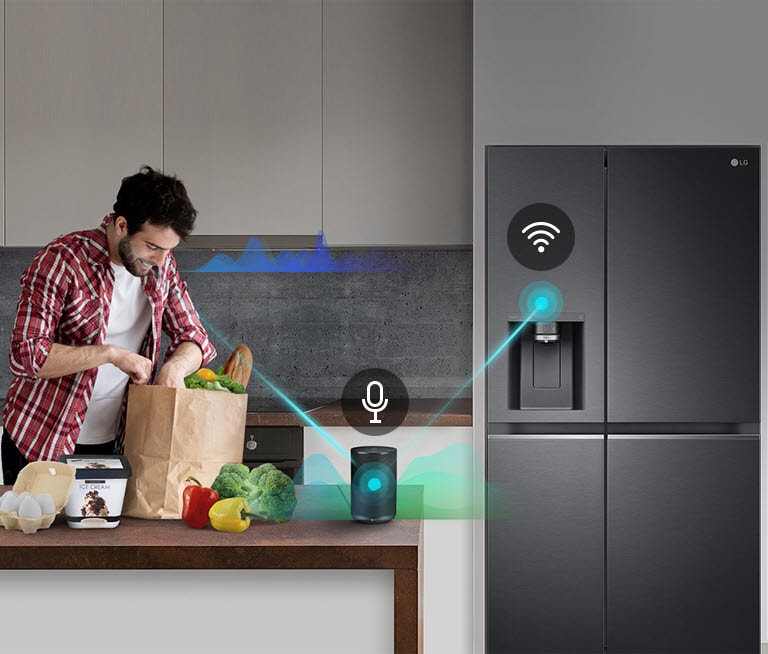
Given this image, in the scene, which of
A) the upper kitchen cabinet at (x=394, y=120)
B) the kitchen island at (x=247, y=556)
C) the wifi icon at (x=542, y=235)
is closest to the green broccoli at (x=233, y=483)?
the kitchen island at (x=247, y=556)

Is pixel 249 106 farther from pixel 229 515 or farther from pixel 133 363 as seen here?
pixel 229 515

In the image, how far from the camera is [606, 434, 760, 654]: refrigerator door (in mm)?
2811

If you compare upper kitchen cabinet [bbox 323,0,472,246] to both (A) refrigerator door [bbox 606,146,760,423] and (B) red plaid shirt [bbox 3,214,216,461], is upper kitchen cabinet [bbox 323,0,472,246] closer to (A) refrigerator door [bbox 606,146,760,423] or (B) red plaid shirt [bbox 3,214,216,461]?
(A) refrigerator door [bbox 606,146,760,423]

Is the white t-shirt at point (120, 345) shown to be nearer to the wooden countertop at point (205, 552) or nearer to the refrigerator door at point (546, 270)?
the wooden countertop at point (205, 552)

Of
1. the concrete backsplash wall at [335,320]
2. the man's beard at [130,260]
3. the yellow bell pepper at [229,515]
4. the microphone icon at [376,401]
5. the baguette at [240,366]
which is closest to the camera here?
the yellow bell pepper at [229,515]

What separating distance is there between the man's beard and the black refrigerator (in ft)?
4.06

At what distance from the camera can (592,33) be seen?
9.41 ft

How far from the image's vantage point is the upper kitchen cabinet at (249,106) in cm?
327

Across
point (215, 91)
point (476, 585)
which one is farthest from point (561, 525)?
point (215, 91)

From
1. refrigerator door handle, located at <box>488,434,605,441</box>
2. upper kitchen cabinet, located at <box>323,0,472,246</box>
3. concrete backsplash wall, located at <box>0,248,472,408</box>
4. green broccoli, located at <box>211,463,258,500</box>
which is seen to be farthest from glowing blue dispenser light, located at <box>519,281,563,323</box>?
green broccoli, located at <box>211,463,258,500</box>

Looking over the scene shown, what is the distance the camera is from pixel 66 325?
76.1 inches

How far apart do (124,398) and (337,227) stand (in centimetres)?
137

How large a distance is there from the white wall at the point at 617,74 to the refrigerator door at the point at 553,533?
223 mm

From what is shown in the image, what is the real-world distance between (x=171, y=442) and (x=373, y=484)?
1.15ft
